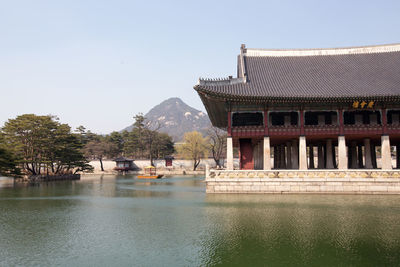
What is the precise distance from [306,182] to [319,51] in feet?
67.0

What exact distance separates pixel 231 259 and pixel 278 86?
24838 millimetres

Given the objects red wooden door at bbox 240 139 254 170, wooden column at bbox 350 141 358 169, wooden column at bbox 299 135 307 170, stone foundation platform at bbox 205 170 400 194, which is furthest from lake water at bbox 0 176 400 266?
wooden column at bbox 350 141 358 169

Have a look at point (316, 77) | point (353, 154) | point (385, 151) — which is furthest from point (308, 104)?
point (353, 154)

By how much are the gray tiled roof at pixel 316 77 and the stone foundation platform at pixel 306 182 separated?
7.14 m

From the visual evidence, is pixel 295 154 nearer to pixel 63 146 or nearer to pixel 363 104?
pixel 363 104

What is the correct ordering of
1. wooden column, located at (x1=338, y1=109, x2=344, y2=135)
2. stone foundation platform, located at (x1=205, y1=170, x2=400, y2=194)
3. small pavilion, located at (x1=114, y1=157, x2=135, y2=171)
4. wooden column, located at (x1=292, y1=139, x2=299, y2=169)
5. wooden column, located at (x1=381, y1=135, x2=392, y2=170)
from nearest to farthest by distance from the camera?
stone foundation platform, located at (x1=205, y1=170, x2=400, y2=194)
wooden column, located at (x1=381, y1=135, x2=392, y2=170)
wooden column, located at (x1=338, y1=109, x2=344, y2=135)
wooden column, located at (x1=292, y1=139, x2=299, y2=169)
small pavilion, located at (x1=114, y1=157, x2=135, y2=171)

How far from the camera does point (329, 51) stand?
41.7 meters

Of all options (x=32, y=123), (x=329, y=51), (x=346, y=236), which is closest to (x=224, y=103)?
(x=329, y=51)

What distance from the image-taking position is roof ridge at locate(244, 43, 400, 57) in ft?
133

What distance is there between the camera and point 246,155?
34.6 metres

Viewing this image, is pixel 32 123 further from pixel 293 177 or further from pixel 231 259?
pixel 231 259

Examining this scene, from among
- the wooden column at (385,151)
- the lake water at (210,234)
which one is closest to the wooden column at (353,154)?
the wooden column at (385,151)

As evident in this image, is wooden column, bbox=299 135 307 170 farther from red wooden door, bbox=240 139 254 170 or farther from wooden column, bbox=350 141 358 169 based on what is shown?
wooden column, bbox=350 141 358 169

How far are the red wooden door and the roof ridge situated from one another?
13.1 meters
